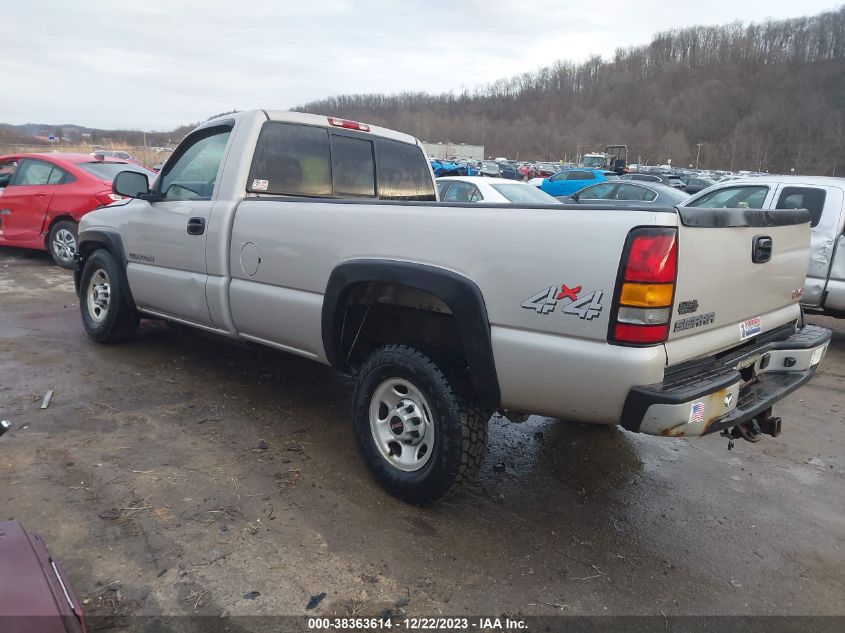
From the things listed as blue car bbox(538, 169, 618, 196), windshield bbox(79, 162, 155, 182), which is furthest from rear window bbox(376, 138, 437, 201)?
blue car bbox(538, 169, 618, 196)

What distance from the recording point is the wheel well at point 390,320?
123 inches

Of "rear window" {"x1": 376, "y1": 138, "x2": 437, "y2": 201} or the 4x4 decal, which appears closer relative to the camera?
the 4x4 decal

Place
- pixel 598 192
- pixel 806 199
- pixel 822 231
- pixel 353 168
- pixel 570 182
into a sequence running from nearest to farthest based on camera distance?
pixel 353 168, pixel 822 231, pixel 806 199, pixel 598 192, pixel 570 182

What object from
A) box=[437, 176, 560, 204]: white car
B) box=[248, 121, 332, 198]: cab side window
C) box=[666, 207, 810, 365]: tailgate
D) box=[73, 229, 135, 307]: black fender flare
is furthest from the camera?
box=[437, 176, 560, 204]: white car

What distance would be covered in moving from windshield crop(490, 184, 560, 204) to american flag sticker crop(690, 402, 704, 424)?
705cm

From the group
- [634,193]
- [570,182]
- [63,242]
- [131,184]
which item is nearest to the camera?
[131,184]

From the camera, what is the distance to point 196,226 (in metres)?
4.10

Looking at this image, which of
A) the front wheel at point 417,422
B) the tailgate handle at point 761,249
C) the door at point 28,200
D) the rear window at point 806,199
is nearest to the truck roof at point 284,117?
the front wheel at point 417,422

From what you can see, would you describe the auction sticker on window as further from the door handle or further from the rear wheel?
the rear wheel

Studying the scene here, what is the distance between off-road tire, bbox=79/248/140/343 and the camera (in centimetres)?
500

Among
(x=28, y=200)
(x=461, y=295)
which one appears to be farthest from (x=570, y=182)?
(x=461, y=295)

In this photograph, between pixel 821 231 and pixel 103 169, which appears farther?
pixel 103 169

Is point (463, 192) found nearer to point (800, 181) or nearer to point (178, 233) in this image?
point (800, 181)

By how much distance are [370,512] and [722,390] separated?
1752 millimetres
